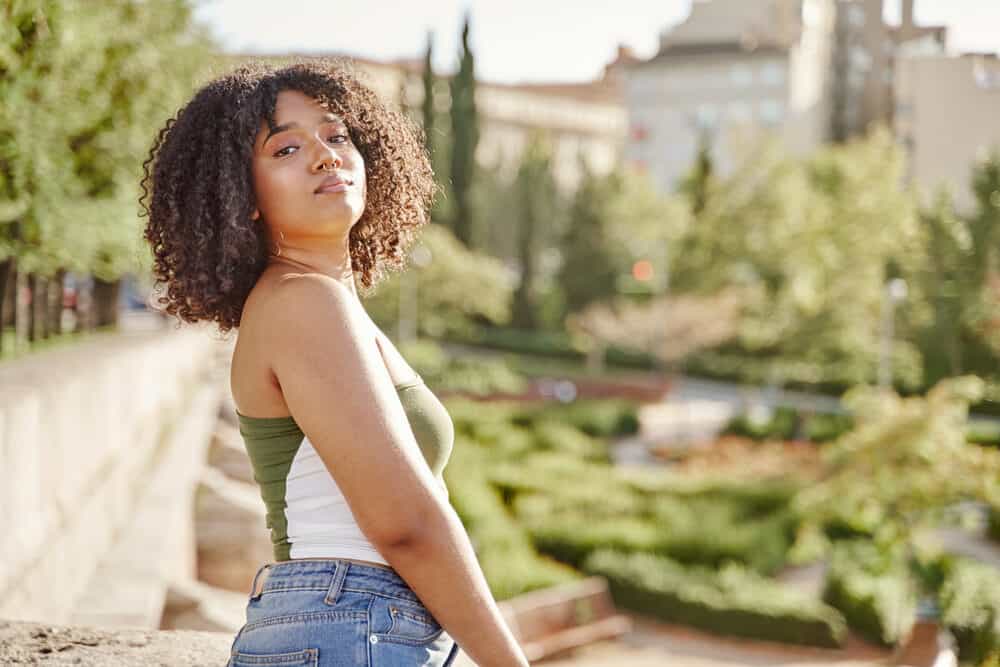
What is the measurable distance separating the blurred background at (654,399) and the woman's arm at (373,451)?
1.92ft

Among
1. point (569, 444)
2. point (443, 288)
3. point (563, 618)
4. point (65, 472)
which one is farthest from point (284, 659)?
point (443, 288)

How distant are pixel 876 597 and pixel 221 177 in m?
13.1

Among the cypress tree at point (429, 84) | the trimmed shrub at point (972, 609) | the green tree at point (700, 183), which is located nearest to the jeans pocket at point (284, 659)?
the trimmed shrub at point (972, 609)

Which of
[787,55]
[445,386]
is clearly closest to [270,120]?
[445,386]

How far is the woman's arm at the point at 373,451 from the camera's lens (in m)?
Result: 1.57

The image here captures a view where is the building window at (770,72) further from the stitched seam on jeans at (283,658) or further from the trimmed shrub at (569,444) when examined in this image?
the stitched seam on jeans at (283,658)

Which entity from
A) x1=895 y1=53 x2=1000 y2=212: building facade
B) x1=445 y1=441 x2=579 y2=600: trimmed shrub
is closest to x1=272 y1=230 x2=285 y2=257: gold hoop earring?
x1=895 y1=53 x2=1000 y2=212: building facade

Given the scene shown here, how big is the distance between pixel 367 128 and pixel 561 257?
155 ft

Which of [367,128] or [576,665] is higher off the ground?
[367,128]

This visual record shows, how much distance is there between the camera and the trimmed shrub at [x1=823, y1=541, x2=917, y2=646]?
42.7 feet

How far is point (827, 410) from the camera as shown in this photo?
30469 millimetres

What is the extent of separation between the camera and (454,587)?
162 cm

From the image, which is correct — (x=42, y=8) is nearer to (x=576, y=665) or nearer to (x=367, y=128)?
(x=367, y=128)

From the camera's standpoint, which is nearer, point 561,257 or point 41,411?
point 41,411
